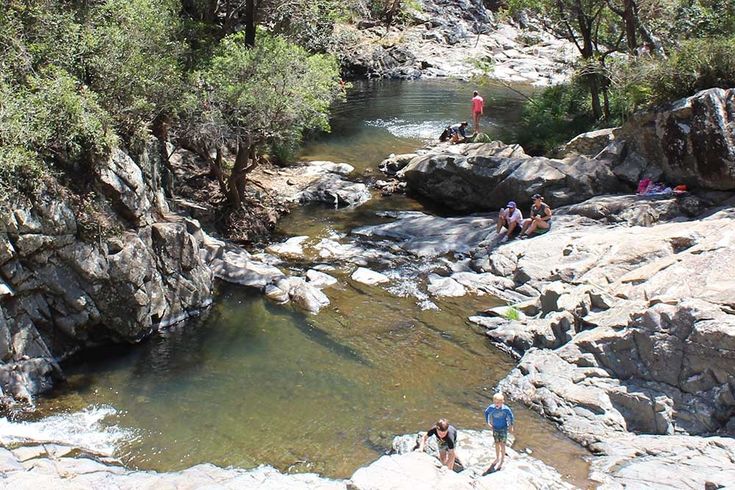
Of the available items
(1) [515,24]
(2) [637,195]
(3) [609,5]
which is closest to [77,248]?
(2) [637,195]

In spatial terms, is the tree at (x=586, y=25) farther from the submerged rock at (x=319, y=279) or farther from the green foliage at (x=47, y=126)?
the green foliage at (x=47, y=126)

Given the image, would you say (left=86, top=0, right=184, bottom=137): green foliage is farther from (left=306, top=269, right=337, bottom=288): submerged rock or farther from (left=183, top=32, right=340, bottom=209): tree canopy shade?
(left=306, top=269, right=337, bottom=288): submerged rock

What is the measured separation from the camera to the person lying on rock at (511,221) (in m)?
21.4

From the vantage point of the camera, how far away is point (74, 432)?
12.4m

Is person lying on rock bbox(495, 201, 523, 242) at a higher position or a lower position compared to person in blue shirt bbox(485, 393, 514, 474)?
higher

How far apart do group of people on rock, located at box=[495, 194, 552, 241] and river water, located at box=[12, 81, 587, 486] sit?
342 centimetres

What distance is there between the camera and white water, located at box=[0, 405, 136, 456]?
469 inches

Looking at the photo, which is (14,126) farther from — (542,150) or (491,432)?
(542,150)

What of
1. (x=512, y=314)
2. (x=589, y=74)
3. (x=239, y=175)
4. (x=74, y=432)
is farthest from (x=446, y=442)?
(x=589, y=74)

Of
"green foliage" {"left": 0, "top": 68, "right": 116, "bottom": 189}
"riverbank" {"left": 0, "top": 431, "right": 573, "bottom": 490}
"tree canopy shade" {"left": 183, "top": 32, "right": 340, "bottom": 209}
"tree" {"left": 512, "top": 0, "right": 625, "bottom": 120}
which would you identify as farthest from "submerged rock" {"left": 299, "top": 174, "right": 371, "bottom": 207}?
"riverbank" {"left": 0, "top": 431, "right": 573, "bottom": 490}

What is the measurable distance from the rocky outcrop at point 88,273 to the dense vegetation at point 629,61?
53.4 ft

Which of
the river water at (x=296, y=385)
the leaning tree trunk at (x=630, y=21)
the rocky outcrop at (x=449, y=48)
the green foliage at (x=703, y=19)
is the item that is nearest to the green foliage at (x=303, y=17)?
the river water at (x=296, y=385)

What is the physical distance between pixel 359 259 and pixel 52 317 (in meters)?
9.51

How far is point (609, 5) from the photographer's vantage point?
2833 cm
